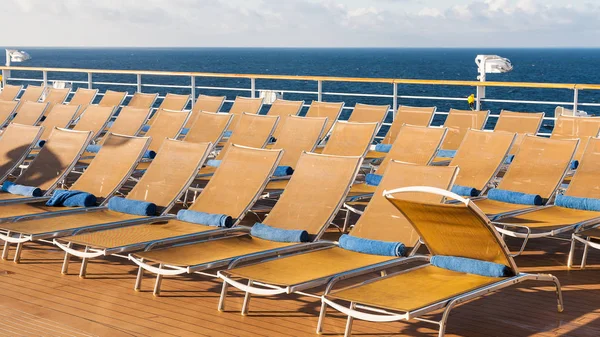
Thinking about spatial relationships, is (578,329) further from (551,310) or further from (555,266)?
(555,266)

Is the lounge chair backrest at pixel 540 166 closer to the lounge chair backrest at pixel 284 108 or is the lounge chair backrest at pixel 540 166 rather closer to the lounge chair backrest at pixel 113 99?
the lounge chair backrest at pixel 284 108

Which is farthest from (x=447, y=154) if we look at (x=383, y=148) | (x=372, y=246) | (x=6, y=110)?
(x=6, y=110)

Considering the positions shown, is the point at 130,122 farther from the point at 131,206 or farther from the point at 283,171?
the point at 131,206

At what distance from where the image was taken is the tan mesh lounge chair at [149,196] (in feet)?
15.6

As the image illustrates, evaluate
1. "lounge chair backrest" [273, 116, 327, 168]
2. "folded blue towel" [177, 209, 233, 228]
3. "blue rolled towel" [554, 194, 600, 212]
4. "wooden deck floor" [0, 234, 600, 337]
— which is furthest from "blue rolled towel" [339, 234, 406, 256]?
"lounge chair backrest" [273, 116, 327, 168]

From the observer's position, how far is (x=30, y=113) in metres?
8.33

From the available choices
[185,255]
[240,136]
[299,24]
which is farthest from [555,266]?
[299,24]

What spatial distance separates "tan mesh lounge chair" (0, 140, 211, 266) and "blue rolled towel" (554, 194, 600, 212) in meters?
2.12

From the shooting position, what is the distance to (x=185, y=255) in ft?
13.9

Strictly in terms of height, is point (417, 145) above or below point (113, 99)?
below

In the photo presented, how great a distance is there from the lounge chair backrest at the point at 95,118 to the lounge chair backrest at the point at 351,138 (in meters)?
2.17

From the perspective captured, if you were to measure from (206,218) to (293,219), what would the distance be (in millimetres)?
484

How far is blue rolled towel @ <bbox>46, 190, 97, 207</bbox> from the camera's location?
5.39m

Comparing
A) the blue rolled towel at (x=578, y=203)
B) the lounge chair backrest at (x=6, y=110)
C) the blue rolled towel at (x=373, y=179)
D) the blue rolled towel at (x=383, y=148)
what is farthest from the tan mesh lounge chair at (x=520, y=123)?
the lounge chair backrest at (x=6, y=110)
